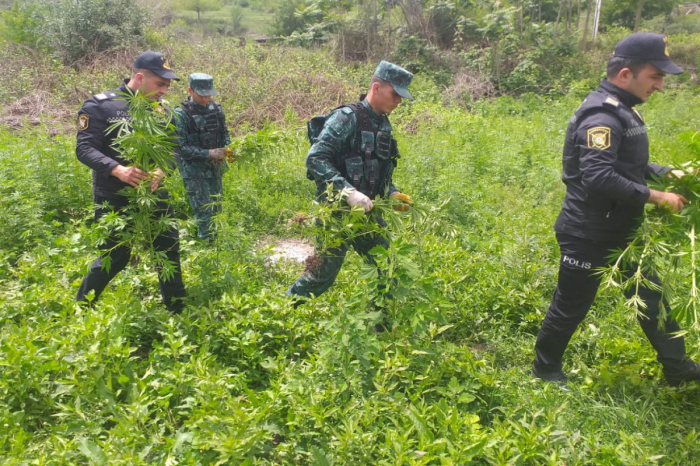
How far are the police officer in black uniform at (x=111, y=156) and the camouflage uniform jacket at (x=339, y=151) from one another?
114cm

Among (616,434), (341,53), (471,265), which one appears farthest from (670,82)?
(616,434)

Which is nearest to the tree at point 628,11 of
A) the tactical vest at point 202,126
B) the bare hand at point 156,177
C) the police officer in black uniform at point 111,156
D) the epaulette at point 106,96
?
the tactical vest at point 202,126

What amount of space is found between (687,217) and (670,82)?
15.5 m

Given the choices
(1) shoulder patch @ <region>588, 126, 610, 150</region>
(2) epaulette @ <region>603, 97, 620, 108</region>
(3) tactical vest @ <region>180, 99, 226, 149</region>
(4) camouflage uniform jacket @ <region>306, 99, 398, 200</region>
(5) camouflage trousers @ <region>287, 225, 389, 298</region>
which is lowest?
(5) camouflage trousers @ <region>287, 225, 389, 298</region>

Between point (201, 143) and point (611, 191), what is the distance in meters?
4.16

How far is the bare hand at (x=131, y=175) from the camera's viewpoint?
10.9ft

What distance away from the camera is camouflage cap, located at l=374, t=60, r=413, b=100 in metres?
3.20

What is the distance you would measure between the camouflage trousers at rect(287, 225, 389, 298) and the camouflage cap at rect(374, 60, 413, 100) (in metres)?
1.03

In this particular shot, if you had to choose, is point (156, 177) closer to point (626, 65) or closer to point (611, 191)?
point (611, 191)

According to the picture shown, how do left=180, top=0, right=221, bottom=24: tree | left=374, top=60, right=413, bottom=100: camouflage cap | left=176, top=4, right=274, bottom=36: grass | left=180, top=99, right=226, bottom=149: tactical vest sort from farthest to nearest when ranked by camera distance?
left=180, top=0, right=221, bottom=24: tree
left=176, top=4, right=274, bottom=36: grass
left=180, top=99, right=226, bottom=149: tactical vest
left=374, top=60, right=413, bottom=100: camouflage cap

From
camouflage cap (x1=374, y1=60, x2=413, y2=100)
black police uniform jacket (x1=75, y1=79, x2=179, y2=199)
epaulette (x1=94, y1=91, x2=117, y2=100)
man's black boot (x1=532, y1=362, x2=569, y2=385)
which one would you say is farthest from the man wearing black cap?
epaulette (x1=94, y1=91, x2=117, y2=100)

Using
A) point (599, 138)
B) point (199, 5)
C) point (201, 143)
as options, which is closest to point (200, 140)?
point (201, 143)

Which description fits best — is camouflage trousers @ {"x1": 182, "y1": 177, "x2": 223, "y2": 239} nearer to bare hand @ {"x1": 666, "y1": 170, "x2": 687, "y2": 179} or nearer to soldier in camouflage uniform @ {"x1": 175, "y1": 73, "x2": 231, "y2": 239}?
soldier in camouflage uniform @ {"x1": 175, "y1": 73, "x2": 231, "y2": 239}

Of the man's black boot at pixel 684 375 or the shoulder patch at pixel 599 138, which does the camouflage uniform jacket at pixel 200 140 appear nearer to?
the shoulder patch at pixel 599 138
